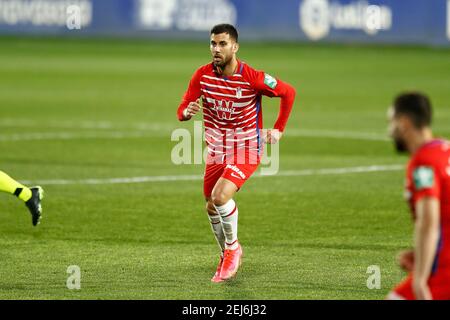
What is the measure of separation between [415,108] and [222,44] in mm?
3741

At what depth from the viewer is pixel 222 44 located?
913 centimetres

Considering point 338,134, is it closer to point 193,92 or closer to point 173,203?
point 173,203

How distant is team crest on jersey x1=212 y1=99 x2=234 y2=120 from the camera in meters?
9.30

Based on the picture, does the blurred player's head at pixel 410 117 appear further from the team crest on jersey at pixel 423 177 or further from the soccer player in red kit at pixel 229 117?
the soccer player in red kit at pixel 229 117

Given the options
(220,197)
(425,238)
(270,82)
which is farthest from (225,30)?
(425,238)

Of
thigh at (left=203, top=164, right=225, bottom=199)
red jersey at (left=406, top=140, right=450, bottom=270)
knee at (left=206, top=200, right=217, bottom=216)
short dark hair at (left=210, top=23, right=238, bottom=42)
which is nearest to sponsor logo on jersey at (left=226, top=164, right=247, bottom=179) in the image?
thigh at (left=203, top=164, right=225, bottom=199)

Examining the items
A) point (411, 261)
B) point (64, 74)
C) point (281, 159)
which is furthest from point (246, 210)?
point (64, 74)

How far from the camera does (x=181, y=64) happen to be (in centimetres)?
3678

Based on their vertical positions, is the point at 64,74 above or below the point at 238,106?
below

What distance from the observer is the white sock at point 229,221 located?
908cm

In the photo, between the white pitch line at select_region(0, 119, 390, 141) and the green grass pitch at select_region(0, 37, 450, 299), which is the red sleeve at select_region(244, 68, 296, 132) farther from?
the white pitch line at select_region(0, 119, 390, 141)

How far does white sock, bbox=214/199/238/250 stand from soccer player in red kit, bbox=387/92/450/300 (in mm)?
3338
